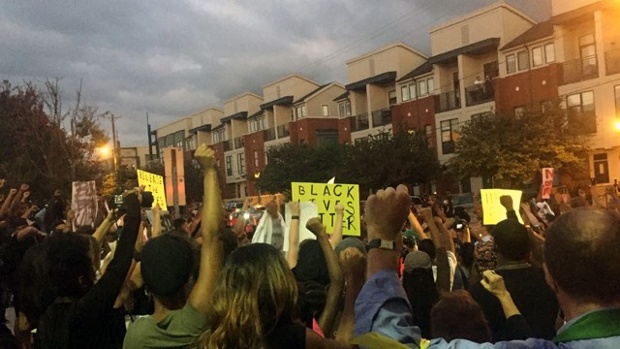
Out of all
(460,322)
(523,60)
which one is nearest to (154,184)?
(460,322)

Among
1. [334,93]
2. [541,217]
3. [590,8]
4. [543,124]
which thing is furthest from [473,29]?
[541,217]

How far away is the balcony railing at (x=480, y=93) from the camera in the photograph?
3806 centimetres

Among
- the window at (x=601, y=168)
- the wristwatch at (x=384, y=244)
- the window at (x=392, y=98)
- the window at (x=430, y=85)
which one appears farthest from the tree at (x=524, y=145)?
the wristwatch at (x=384, y=244)

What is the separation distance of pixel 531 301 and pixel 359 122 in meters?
47.2

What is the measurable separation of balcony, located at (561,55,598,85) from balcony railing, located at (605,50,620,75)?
665mm

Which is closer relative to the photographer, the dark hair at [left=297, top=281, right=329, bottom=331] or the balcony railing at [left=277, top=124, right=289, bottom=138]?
the dark hair at [left=297, top=281, right=329, bottom=331]

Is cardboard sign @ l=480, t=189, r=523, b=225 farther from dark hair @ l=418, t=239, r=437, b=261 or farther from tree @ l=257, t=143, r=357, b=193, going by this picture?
tree @ l=257, t=143, r=357, b=193

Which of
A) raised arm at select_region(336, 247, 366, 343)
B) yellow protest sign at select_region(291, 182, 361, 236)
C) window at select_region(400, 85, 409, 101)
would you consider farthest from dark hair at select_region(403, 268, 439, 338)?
window at select_region(400, 85, 409, 101)

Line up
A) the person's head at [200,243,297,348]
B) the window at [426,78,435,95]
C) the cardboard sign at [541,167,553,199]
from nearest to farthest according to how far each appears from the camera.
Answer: the person's head at [200,243,297,348] < the cardboard sign at [541,167,553,199] < the window at [426,78,435,95]

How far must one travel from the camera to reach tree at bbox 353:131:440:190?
1533 inches

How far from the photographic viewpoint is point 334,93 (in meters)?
62.4

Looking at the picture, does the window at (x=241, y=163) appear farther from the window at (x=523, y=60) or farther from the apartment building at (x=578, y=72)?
the window at (x=523, y=60)

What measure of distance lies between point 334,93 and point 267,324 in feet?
200

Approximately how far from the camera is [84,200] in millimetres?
10836
